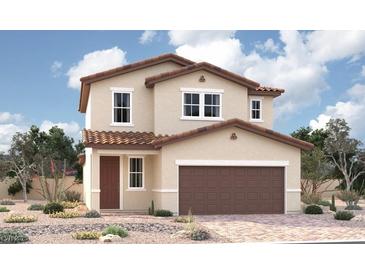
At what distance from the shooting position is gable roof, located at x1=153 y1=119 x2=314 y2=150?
2323cm

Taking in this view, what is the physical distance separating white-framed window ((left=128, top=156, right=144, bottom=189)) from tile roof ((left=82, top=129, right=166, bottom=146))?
114 cm

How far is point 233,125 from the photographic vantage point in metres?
23.8

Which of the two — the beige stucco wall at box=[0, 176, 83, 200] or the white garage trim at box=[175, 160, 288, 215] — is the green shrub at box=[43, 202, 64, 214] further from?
the beige stucco wall at box=[0, 176, 83, 200]

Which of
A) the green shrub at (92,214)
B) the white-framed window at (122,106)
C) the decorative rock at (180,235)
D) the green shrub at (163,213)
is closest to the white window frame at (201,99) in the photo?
the white-framed window at (122,106)

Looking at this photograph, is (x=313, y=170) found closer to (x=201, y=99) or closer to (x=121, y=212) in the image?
(x=201, y=99)

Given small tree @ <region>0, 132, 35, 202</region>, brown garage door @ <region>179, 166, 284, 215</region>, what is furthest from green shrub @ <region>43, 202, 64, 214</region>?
small tree @ <region>0, 132, 35, 202</region>

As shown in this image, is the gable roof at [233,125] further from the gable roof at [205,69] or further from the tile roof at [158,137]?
the gable roof at [205,69]

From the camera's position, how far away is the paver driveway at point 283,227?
668 inches

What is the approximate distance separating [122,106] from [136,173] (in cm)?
320

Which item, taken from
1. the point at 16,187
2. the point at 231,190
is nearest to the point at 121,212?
the point at 231,190
